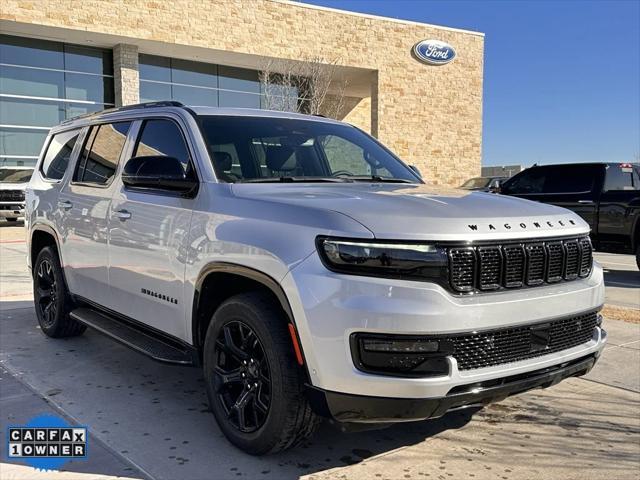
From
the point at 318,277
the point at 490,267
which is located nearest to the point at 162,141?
the point at 318,277

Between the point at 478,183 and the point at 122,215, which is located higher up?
the point at 478,183

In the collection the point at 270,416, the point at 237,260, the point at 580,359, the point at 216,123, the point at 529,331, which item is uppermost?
the point at 216,123

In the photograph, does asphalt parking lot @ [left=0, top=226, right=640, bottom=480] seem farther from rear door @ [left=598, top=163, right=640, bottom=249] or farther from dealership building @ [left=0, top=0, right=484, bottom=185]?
dealership building @ [left=0, top=0, right=484, bottom=185]

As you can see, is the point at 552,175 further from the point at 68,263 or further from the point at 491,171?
the point at 491,171

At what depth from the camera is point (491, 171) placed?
49.6 m

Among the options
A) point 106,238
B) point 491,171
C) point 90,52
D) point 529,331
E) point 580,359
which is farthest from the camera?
point 491,171

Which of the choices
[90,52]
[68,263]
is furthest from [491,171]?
[68,263]

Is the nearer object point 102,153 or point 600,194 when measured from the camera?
point 102,153

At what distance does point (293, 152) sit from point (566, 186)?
347 inches

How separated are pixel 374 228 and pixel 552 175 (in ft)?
33.2

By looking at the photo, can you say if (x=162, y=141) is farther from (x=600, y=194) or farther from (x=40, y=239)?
(x=600, y=194)

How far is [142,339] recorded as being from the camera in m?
4.25

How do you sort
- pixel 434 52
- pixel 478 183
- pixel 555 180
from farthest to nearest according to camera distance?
pixel 434 52 < pixel 478 183 < pixel 555 180

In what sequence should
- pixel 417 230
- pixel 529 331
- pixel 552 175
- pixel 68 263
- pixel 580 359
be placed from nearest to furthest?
1. pixel 417 230
2. pixel 529 331
3. pixel 580 359
4. pixel 68 263
5. pixel 552 175
